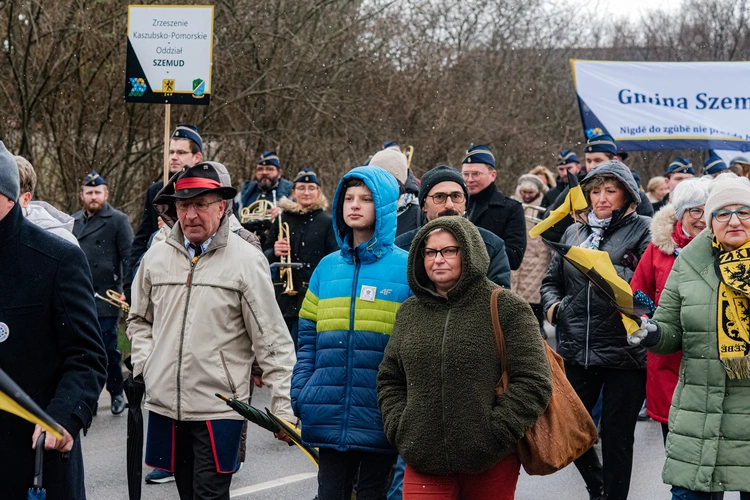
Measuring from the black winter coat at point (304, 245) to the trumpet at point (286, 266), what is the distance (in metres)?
0.03

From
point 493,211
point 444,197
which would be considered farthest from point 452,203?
point 493,211

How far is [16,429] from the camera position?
156 inches

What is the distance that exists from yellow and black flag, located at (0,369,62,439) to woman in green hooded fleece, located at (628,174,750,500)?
290cm

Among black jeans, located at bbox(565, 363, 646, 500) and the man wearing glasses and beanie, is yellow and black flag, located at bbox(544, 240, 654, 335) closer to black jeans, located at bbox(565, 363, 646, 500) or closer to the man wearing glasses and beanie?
the man wearing glasses and beanie

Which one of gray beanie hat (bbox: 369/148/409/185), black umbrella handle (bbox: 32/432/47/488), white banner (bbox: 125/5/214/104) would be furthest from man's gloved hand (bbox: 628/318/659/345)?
white banner (bbox: 125/5/214/104)

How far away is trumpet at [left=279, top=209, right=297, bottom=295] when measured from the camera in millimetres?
9883

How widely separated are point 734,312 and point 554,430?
3.66 ft

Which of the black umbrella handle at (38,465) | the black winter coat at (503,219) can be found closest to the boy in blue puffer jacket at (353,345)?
the black umbrella handle at (38,465)

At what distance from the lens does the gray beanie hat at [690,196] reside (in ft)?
20.2

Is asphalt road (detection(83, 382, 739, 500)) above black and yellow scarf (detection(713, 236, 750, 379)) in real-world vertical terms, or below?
below

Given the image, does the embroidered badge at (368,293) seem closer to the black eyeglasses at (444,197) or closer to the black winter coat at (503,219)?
the black eyeglasses at (444,197)

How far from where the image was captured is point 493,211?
7684mm

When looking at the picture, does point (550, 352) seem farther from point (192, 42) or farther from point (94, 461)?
point (192, 42)

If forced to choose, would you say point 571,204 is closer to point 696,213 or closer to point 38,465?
point 696,213
